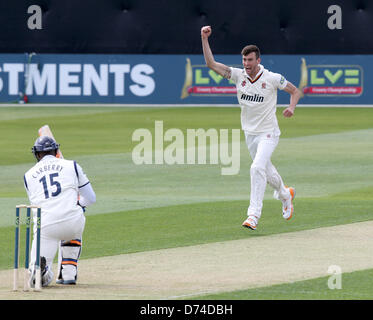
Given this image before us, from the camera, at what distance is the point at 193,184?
55.7 feet

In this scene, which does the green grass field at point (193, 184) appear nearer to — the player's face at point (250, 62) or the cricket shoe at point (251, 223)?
the cricket shoe at point (251, 223)

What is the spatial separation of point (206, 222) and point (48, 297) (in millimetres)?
A: 4816

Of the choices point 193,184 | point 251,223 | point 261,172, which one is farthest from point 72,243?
point 193,184

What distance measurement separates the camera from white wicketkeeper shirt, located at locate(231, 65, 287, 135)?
40.6 ft

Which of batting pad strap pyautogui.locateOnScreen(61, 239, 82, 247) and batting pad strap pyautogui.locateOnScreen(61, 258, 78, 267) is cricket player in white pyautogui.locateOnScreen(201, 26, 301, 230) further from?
batting pad strap pyautogui.locateOnScreen(61, 258, 78, 267)

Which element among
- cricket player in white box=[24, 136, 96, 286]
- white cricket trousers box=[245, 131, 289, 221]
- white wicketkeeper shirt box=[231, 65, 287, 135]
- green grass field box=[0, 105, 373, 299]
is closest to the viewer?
cricket player in white box=[24, 136, 96, 286]

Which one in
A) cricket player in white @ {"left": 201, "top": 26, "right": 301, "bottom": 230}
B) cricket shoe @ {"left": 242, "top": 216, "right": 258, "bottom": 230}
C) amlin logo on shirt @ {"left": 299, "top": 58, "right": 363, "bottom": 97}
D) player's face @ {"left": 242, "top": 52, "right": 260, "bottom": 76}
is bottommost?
cricket shoe @ {"left": 242, "top": 216, "right": 258, "bottom": 230}

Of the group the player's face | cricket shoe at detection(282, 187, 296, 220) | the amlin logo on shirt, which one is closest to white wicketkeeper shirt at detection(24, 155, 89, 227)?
the player's face

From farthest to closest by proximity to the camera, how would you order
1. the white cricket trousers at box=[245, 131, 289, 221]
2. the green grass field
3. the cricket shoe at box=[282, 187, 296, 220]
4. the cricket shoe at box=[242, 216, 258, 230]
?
the cricket shoe at box=[282, 187, 296, 220]
the white cricket trousers at box=[245, 131, 289, 221]
the cricket shoe at box=[242, 216, 258, 230]
the green grass field

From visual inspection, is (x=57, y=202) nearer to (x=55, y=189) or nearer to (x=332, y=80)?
(x=55, y=189)
